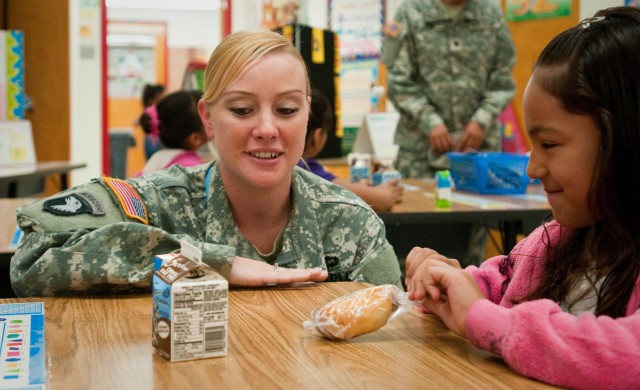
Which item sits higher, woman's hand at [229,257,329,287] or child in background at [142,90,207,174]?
child in background at [142,90,207,174]

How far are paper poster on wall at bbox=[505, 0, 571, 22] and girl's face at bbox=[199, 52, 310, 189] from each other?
4.18m

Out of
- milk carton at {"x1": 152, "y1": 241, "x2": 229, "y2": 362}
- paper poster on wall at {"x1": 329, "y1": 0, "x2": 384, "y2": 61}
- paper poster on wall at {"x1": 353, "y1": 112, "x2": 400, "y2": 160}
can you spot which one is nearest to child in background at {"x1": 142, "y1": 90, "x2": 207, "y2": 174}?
paper poster on wall at {"x1": 353, "y1": 112, "x2": 400, "y2": 160}

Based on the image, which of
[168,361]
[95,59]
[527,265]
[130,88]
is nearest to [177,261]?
[168,361]

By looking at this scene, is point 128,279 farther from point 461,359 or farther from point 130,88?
point 130,88

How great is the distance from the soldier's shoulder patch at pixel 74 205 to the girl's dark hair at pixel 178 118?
6.72 ft

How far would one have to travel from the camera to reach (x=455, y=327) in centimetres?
108

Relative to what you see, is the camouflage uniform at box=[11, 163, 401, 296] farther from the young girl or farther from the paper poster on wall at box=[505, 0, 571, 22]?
the paper poster on wall at box=[505, 0, 571, 22]

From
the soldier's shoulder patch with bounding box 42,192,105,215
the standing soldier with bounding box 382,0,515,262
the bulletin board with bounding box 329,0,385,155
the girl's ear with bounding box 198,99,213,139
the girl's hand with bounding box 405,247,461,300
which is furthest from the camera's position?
the bulletin board with bounding box 329,0,385,155

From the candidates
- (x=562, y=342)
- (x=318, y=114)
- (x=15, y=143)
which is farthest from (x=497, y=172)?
A: (x=15, y=143)

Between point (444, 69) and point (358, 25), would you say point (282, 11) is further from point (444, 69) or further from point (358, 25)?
point (444, 69)

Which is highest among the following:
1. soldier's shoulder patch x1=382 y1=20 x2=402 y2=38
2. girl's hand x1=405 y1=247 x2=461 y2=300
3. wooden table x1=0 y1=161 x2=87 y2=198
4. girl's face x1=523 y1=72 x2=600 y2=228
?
soldier's shoulder patch x1=382 y1=20 x2=402 y2=38

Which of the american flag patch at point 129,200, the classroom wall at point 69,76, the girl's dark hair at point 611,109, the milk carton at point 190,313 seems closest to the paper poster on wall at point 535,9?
the classroom wall at point 69,76

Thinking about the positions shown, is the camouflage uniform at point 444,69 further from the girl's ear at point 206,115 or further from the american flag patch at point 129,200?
the american flag patch at point 129,200

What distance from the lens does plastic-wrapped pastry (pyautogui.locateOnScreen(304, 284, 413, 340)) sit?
1077mm
